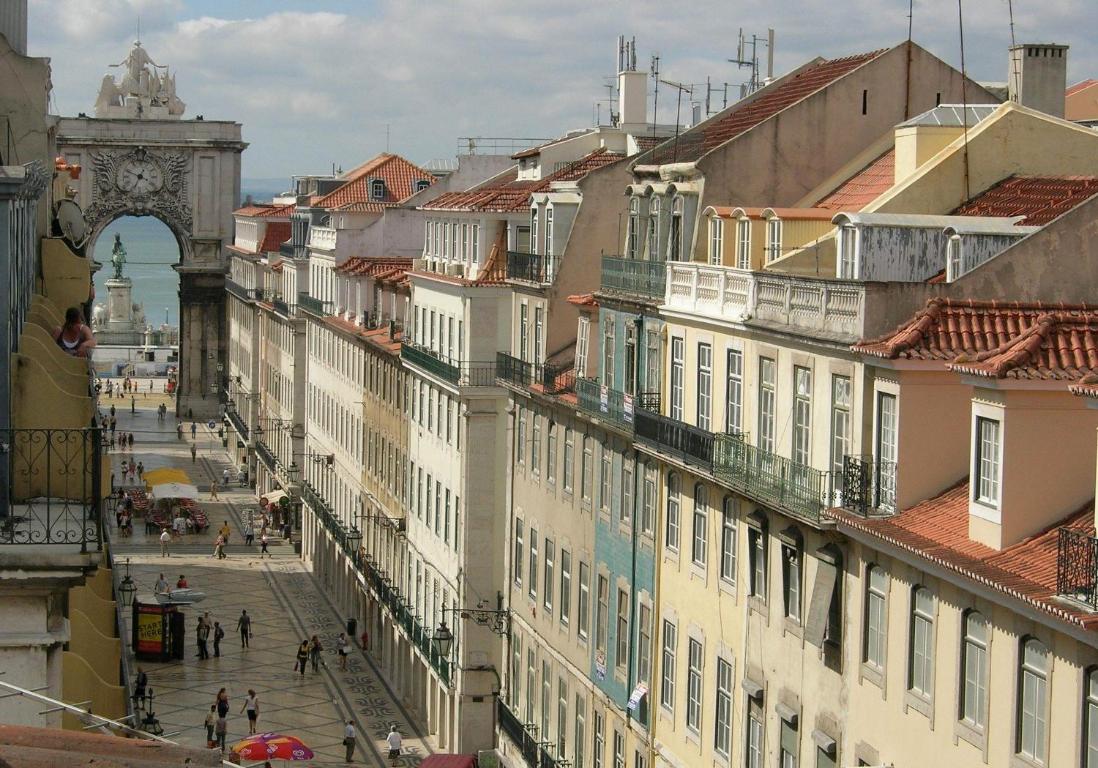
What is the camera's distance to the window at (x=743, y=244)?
30.9 metres

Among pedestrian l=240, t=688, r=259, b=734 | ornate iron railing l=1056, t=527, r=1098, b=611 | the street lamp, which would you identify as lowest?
pedestrian l=240, t=688, r=259, b=734

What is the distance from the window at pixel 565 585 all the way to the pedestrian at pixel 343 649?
21.6 meters

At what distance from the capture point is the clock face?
12938 centimetres

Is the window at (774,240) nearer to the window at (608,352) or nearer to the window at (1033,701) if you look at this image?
the window at (608,352)

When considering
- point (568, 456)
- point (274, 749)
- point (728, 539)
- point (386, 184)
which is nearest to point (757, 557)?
point (728, 539)

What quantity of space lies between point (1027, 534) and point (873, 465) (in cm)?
Answer: 351

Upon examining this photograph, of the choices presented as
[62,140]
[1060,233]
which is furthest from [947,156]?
[62,140]

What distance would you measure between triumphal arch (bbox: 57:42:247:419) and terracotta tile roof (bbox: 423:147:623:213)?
69896mm

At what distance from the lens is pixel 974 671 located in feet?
68.5

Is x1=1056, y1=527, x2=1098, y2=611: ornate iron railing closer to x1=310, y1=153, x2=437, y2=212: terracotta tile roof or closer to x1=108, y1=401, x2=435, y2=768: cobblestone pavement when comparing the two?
x1=108, y1=401, x2=435, y2=768: cobblestone pavement

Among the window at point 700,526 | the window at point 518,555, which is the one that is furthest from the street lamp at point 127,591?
the window at point 700,526

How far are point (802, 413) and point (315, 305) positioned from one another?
54605 millimetres

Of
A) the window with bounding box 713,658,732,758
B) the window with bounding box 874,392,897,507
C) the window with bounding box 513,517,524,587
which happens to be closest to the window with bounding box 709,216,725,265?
the window with bounding box 713,658,732,758

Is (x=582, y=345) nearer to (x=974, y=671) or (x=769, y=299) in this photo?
(x=769, y=299)
